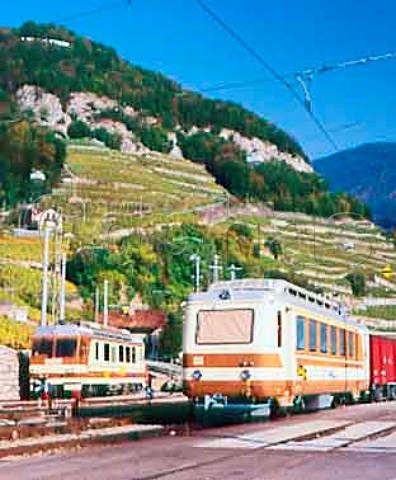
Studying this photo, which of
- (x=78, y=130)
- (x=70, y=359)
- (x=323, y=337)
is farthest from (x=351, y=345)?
(x=78, y=130)

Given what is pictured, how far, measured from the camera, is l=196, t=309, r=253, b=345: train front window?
19984 mm

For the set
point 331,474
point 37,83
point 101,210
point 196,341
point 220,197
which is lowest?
point 331,474

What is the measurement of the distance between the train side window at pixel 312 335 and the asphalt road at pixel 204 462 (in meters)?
5.42

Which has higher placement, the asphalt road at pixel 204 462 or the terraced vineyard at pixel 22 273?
the terraced vineyard at pixel 22 273

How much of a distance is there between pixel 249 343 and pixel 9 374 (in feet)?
54.4

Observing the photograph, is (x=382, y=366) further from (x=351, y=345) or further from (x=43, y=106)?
(x=43, y=106)

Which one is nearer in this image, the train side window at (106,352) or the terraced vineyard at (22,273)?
the train side window at (106,352)

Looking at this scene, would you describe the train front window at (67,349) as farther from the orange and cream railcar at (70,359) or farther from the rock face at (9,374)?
the rock face at (9,374)

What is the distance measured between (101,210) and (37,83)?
359 feet

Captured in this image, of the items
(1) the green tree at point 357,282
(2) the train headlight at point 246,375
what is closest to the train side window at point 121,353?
(2) the train headlight at point 246,375

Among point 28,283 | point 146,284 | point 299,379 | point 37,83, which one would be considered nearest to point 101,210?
point 146,284

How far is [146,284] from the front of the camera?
72250 mm

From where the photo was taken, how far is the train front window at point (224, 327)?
787 inches

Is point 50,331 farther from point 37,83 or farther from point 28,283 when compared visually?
point 37,83
